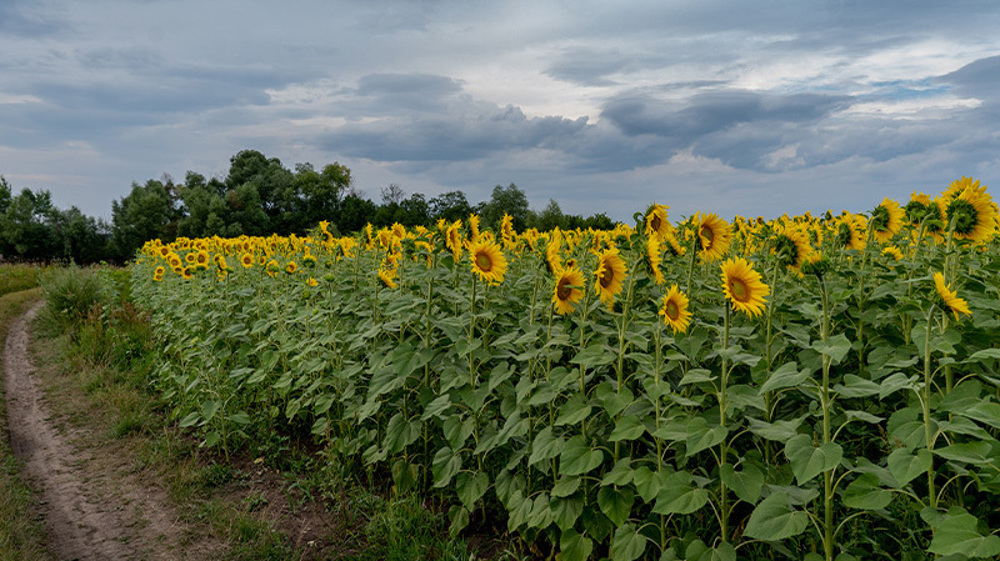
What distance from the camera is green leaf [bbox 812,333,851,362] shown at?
2301mm

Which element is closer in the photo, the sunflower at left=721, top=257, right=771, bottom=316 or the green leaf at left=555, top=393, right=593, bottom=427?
the sunflower at left=721, top=257, right=771, bottom=316

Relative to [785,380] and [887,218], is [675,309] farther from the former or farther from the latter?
[887,218]

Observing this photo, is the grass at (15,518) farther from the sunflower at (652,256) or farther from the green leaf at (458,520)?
the sunflower at (652,256)

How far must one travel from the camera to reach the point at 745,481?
271 centimetres

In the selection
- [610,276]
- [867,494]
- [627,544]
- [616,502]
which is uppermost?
[610,276]

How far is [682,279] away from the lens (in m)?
4.56

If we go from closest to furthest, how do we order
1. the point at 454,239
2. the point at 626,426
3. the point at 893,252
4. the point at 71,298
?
1. the point at 626,426
2. the point at 454,239
3. the point at 893,252
4. the point at 71,298

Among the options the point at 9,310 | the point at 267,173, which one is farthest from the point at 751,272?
the point at 267,173

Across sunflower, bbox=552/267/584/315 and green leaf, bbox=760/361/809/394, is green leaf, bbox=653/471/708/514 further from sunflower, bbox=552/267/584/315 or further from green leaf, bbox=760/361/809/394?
sunflower, bbox=552/267/584/315

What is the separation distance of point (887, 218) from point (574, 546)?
2.91m

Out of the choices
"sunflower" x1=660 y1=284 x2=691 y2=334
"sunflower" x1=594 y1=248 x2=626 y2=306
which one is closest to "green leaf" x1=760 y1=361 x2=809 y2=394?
"sunflower" x1=660 y1=284 x2=691 y2=334

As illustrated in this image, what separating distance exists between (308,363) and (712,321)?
119 inches

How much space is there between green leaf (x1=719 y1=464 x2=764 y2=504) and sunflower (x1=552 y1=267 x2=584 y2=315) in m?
1.12

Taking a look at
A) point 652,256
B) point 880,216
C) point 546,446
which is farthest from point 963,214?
point 546,446
